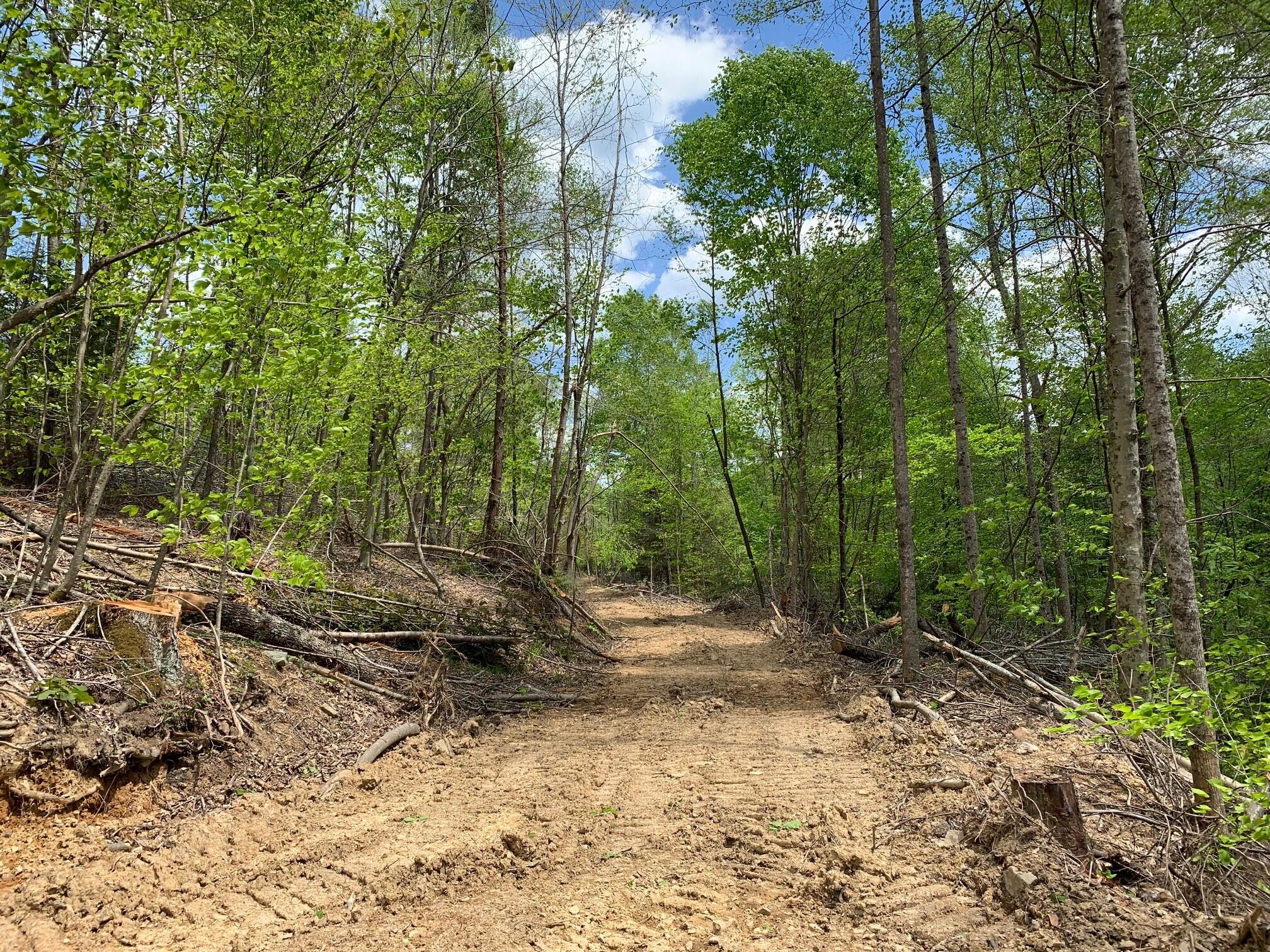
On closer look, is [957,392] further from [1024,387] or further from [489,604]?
[489,604]

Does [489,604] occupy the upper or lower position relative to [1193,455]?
lower

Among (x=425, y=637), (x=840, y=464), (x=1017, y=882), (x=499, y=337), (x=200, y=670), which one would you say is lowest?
(x=1017, y=882)

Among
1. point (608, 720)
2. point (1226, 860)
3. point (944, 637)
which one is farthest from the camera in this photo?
point (944, 637)

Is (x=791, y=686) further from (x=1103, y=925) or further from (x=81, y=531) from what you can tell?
(x=81, y=531)

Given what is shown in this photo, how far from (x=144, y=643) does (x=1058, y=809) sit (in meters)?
5.87

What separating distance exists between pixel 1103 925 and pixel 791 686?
6.53 meters

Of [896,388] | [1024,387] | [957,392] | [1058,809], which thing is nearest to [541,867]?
[1058,809]

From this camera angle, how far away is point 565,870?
12.1ft

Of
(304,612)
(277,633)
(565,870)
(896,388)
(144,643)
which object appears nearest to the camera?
(565,870)

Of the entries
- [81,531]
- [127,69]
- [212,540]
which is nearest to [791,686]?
[212,540]

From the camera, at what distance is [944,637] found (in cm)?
1018

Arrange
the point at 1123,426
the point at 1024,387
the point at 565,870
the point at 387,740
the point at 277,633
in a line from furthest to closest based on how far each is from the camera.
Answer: the point at 1024,387 → the point at 277,633 → the point at 387,740 → the point at 1123,426 → the point at 565,870

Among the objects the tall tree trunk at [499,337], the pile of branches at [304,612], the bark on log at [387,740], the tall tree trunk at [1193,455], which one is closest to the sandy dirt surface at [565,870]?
the bark on log at [387,740]

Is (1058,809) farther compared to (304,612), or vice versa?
(304,612)
